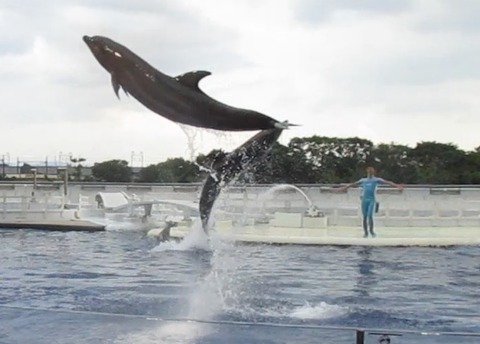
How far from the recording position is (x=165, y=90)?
228 inches

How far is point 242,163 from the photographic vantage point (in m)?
6.84

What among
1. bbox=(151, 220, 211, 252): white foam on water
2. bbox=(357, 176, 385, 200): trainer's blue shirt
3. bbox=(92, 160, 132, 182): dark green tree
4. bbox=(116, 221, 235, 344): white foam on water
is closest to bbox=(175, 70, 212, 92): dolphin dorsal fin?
bbox=(116, 221, 235, 344): white foam on water

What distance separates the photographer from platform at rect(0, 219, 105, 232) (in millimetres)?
18656

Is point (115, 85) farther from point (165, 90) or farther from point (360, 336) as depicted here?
point (360, 336)

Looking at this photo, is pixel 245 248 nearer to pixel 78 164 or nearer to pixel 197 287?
pixel 197 287

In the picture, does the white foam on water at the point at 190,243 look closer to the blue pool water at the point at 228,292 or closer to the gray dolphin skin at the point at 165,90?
the blue pool water at the point at 228,292

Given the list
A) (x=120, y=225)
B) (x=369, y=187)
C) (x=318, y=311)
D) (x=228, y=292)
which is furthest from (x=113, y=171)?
(x=318, y=311)

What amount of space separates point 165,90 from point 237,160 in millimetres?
1260

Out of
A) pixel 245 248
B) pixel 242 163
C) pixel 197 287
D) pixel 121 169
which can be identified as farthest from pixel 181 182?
pixel 242 163

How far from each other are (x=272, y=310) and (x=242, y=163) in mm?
2141

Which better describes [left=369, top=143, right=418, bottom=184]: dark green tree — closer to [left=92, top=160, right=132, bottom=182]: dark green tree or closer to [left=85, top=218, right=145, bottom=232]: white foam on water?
[left=92, top=160, right=132, bottom=182]: dark green tree

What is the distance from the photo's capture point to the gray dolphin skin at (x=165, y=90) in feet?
18.8

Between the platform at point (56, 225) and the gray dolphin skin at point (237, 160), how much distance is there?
448 inches

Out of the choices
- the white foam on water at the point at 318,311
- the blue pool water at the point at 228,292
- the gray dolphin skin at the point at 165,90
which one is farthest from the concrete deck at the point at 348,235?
the gray dolphin skin at the point at 165,90
